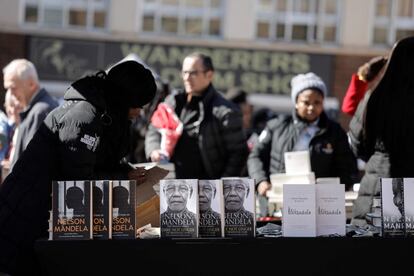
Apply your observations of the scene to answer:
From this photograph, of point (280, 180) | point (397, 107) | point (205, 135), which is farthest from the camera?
point (205, 135)

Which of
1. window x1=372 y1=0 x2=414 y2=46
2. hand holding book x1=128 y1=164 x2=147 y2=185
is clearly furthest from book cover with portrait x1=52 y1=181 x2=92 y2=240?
window x1=372 y1=0 x2=414 y2=46

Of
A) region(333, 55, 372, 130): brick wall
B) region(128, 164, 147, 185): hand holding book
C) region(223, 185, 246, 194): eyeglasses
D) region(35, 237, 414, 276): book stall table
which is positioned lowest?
region(35, 237, 414, 276): book stall table

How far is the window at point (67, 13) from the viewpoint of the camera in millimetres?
16828

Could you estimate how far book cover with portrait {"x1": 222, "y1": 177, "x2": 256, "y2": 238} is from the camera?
3.96m

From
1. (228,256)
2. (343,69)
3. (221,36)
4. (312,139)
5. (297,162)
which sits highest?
(221,36)

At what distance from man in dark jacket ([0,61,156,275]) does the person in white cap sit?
2.43 m

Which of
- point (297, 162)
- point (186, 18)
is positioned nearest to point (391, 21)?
point (186, 18)

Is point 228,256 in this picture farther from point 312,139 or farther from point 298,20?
point 298,20

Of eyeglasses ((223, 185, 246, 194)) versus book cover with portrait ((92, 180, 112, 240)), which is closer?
book cover with portrait ((92, 180, 112, 240))

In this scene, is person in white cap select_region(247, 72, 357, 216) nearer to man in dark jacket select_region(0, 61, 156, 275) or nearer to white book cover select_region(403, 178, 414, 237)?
white book cover select_region(403, 178, 414, 237)

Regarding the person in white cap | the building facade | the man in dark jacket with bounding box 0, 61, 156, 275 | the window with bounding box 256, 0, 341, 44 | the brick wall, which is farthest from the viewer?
the window with bounding box 256, 0, 341, 44

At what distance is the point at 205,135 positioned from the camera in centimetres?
673

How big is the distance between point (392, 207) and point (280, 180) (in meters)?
2.21

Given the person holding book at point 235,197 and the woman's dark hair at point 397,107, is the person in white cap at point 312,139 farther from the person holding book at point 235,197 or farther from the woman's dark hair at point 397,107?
the person holding book at point 235,197
